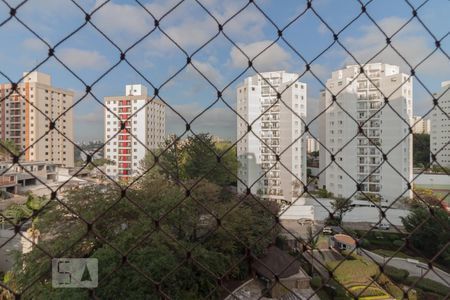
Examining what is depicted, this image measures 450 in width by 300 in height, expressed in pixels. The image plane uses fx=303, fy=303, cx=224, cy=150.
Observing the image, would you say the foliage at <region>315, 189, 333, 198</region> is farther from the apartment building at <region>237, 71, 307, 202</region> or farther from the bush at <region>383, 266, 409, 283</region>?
the bush at <region>383, 266, 409, 283</region>

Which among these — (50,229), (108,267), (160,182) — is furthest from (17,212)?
(108,267)

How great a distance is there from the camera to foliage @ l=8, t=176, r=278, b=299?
9.15 feet

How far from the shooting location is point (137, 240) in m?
2.47

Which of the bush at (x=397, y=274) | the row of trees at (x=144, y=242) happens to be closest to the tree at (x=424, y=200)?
the bush at (x=397, y=274)

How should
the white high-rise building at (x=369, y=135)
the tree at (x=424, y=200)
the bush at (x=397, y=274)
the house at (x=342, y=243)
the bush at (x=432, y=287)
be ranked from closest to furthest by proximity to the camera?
the tree at (x=424, y=200)
the bush at (x=432, y=287)
the bush at (x=397, y=274)
the house at (x=342, y=243)
the white high-rise building at (x=369, y=135)

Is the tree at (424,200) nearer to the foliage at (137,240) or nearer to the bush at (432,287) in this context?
the bush at (432,287)

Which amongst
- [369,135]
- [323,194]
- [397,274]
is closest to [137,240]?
[397,274]

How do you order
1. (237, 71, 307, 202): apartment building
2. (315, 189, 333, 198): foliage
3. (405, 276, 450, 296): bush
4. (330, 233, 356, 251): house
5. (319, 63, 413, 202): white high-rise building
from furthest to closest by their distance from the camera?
(315, 189, 333, 198): foliage
(237, 71, 307, 202): apartment building
(319, 63, 413, 202): white high-rise building
(330, 233, 356, 251): house
(405, 276, 450, 296): bush

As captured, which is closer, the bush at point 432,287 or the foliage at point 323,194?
the bush at point 432,287

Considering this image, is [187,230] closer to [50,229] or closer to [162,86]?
[50,229]

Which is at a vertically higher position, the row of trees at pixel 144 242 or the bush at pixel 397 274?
the row of trees at pixel 144 242

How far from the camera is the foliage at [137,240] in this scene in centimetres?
279

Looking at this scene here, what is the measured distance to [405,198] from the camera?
8.75 metres

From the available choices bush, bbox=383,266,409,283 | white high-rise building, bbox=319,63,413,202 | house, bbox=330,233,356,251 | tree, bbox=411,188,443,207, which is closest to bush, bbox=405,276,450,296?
bush, bbox=383,266,409,283
